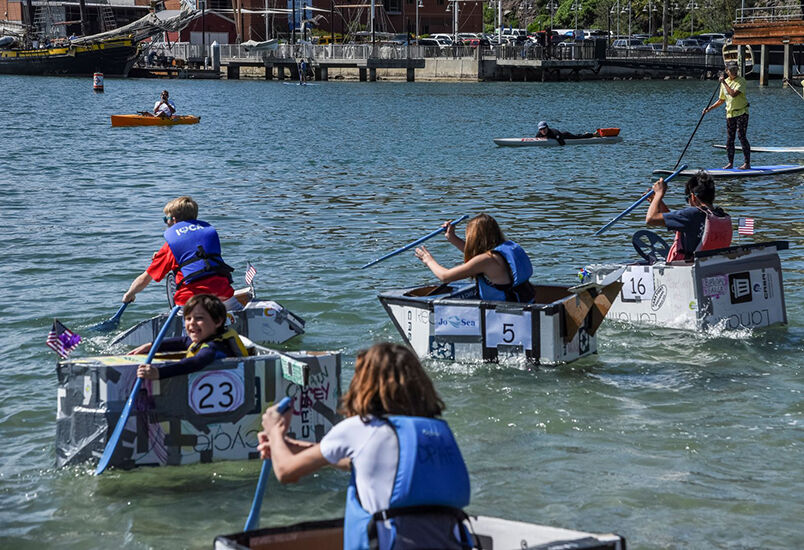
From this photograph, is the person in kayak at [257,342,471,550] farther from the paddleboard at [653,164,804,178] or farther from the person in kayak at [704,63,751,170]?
the paddleboard at [653,164,804,178]

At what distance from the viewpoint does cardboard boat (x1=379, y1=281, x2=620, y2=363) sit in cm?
1015

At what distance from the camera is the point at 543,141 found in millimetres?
35781

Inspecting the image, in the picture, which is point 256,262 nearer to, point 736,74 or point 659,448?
point 659,448

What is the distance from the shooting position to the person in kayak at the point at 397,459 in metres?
4.76

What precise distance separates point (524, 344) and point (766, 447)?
240 cm

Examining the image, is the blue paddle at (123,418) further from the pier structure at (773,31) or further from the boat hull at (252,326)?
the pier structure at (773,31)

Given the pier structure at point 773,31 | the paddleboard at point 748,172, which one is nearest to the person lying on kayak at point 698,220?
the paddleboard at point 748,172

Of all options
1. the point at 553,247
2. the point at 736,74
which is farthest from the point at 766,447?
the point at 736,74

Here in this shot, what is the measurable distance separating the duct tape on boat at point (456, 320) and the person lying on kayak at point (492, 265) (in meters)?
0.21

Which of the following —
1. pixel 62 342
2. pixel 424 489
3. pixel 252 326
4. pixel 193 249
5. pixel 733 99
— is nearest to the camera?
pixel 424 489

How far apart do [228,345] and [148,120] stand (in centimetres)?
4065

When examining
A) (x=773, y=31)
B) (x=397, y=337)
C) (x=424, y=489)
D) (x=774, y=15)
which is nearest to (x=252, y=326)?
(x=397, y=337)

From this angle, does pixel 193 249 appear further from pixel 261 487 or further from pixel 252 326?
pixel 261 487

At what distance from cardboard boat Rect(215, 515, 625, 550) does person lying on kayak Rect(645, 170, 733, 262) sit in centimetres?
663
